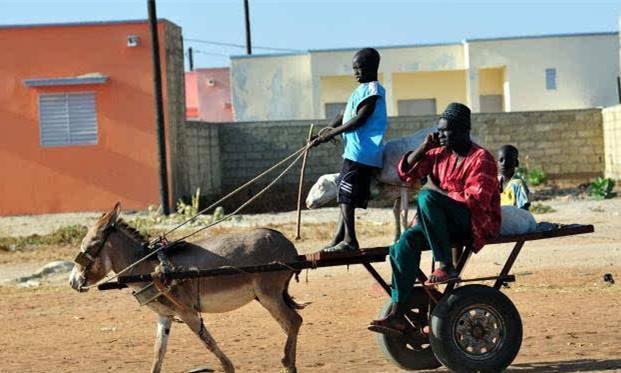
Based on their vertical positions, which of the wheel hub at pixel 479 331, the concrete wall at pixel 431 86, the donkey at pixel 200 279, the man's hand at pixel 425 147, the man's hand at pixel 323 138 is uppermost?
the concrete wall at pixel 431 86

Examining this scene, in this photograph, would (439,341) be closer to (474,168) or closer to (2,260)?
(474,168)

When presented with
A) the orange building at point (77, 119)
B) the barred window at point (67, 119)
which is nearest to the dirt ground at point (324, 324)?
the orange building at point (77, 119)

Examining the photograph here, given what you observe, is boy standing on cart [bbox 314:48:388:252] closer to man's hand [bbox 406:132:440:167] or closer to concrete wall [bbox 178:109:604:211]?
man's hand [bbox 406:132:440:167]

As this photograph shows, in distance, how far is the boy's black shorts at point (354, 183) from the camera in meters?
8.98

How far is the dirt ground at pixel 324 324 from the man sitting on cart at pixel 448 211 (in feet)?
4.19

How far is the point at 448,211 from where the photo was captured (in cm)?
819

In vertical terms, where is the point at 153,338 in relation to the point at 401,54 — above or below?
below

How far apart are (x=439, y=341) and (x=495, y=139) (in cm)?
2440

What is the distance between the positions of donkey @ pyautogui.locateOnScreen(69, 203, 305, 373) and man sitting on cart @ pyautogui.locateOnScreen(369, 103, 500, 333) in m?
0.96

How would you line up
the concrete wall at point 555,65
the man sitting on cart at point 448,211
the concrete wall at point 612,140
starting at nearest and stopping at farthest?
the man sitting on cart at point 448,211 → the concrete wall at point 612,140 → the concrete wall at point 555,65

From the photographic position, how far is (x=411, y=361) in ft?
29.3

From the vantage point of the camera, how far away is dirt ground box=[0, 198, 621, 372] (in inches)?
397

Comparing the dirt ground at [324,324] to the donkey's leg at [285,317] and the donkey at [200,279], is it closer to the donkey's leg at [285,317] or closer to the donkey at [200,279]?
the donkey's leg at [285,317]

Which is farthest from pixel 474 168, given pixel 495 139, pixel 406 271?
pixel 495 139
